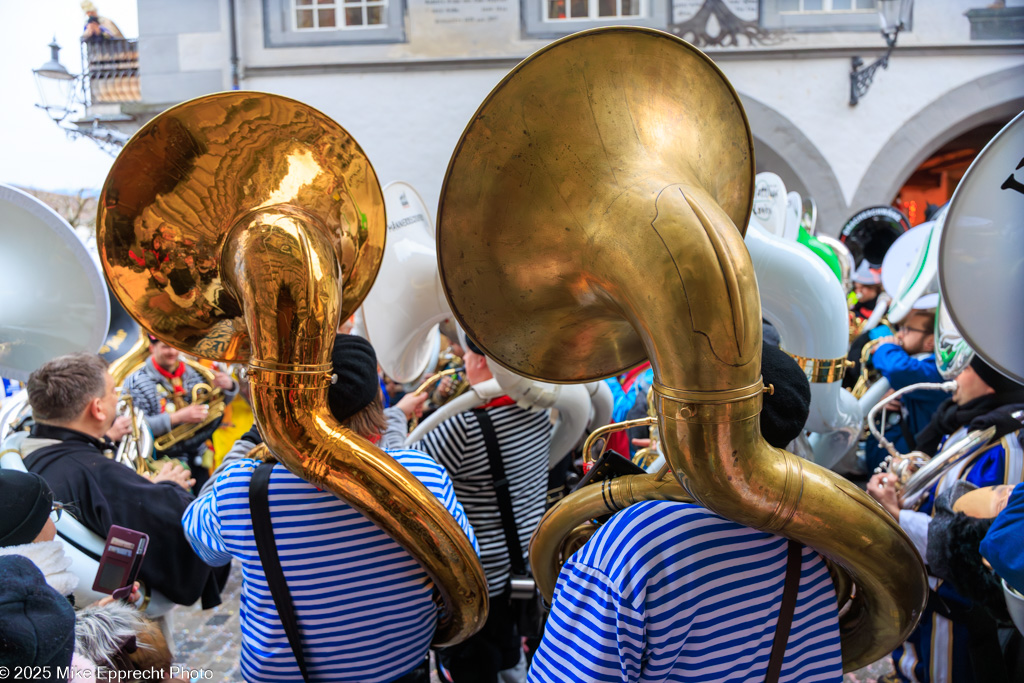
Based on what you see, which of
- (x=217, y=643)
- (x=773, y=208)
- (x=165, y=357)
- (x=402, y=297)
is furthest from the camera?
(x=165, y=357)

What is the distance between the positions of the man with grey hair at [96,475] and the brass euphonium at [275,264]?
2.00ft

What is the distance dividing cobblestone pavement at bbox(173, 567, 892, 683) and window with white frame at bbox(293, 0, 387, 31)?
7.87m

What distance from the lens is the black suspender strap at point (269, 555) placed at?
140cm

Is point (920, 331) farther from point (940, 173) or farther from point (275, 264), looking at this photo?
point (940, 173)

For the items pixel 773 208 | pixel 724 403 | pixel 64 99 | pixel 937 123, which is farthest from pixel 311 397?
pixel 937 123

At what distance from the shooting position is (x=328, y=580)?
1.42 m

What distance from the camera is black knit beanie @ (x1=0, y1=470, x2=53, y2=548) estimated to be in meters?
1.13

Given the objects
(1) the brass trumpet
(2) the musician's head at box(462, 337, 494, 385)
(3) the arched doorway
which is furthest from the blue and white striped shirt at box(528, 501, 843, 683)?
(3) the arched doorway

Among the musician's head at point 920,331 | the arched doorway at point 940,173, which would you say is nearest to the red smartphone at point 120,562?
the musician's head at point 920,331

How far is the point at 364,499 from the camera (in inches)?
51.6

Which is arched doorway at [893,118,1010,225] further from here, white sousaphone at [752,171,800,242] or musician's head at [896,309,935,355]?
white sousaphone at [752,171,800,242]

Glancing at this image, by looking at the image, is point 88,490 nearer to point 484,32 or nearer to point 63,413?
point 63,413

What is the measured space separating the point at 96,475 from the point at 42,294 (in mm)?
654

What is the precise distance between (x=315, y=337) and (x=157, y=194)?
0.57 meters
